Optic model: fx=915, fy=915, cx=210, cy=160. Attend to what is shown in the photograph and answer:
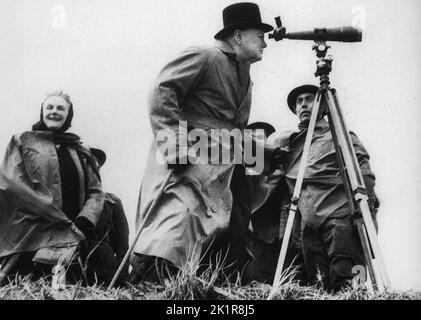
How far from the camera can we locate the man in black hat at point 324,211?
6.31 metres

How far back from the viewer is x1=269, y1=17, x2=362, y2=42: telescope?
5.69 m

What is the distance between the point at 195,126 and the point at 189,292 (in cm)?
127

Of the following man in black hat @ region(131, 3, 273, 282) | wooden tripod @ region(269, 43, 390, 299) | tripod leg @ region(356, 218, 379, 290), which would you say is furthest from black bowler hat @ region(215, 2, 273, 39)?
tripod leg @ region(356, 218, 379, 290)

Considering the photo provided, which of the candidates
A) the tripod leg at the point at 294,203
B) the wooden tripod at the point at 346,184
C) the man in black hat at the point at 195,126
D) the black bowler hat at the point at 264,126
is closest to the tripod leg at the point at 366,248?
the wooden tripod at the point at 346,184

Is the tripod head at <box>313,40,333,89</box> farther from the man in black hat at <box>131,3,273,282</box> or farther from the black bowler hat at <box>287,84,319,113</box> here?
the black bowler hat at <box>287,84,319,113</box>

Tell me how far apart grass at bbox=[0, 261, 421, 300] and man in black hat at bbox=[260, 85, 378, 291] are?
1.36 meters

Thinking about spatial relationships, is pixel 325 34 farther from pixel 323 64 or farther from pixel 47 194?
pixel 47 194

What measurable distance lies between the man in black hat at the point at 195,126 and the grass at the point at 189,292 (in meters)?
0.26

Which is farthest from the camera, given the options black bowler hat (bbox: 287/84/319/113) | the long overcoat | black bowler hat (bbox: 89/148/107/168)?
black bowler hat (bbox: 89/148/107/168)

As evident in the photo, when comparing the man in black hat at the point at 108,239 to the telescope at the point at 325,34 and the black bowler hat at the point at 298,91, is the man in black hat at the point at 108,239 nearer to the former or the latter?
the black bowler hat at the point at 298,91
